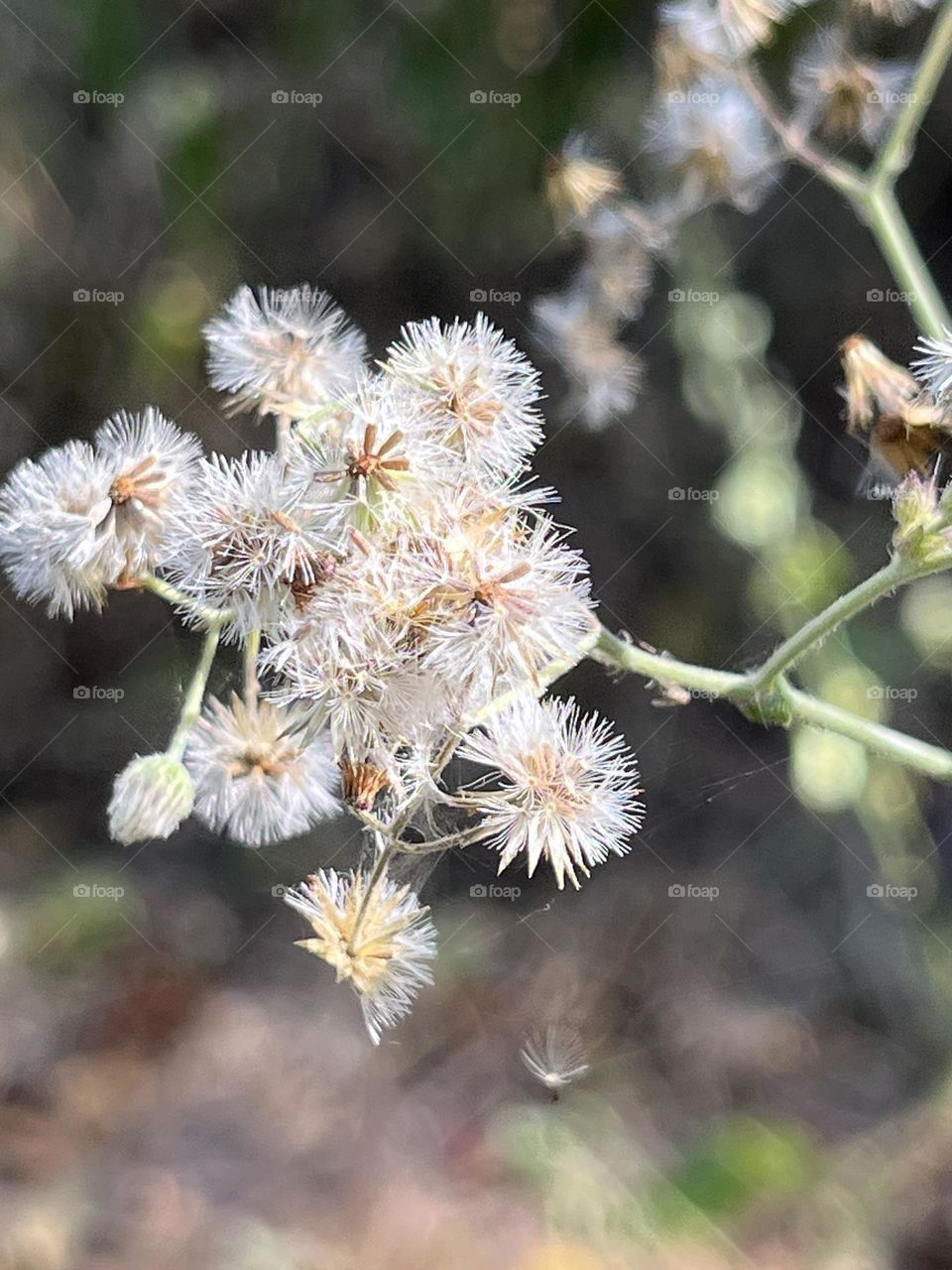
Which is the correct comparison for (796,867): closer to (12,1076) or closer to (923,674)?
(923,674)

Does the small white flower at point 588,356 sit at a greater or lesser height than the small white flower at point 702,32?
lesser

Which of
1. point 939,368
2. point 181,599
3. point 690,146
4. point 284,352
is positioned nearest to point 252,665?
point 181,599

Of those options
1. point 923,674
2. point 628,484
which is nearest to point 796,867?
point 923,674

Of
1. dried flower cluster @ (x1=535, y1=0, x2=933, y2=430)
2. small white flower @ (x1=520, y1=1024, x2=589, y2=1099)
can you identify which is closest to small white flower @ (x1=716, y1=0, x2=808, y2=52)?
dried flower cluster @ (x1=535, y1=0, x2=933, y2=430)

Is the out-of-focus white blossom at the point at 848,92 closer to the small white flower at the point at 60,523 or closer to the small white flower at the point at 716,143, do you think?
the small white flower at the point at 716,143

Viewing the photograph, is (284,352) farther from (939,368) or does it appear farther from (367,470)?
(939,368)

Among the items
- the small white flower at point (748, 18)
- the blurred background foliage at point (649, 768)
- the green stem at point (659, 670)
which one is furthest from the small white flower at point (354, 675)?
the small white flower at point (748, 18)
